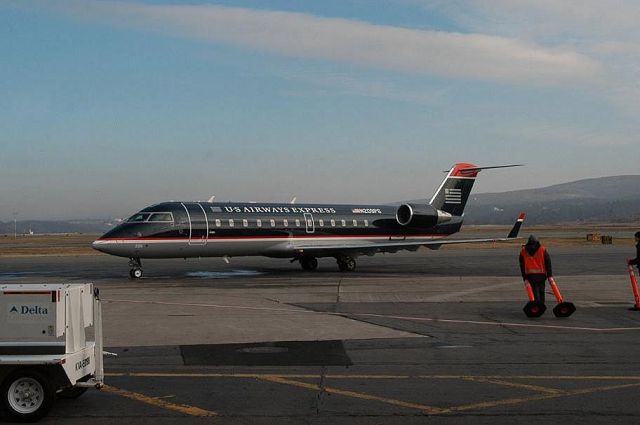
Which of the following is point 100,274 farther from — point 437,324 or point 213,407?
point 213,407

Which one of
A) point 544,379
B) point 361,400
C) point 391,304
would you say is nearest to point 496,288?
point 391,304

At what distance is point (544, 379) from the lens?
981 centimetres

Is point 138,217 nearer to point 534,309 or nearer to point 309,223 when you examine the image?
point 309,223

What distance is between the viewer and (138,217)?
28391 mm

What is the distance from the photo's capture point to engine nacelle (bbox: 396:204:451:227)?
3456cm

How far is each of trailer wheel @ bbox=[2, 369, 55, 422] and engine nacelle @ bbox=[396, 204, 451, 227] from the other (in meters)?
27.4

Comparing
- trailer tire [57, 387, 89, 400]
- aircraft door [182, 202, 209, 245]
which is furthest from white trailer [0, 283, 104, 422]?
aircraft door [182, 202, 209, 245]

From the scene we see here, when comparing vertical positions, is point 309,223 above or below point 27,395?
above

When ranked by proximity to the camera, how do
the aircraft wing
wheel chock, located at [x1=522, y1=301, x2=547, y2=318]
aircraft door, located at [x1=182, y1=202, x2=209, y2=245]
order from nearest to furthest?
wheel chock, located at [x1=522, y1=301, x2=547, y2=318], aircraft door, located at [x1=182, y1=202, x2=209, y2=245], the aircraft wing

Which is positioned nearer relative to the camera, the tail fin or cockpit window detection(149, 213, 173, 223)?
cockpit window detection(149, 213, 173, 223)

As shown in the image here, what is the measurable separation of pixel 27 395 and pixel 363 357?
5224 mm

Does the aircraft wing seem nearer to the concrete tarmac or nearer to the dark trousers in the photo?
the concrete tarmac

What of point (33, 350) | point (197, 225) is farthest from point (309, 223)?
point (33, 350)

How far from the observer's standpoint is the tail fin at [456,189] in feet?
119
